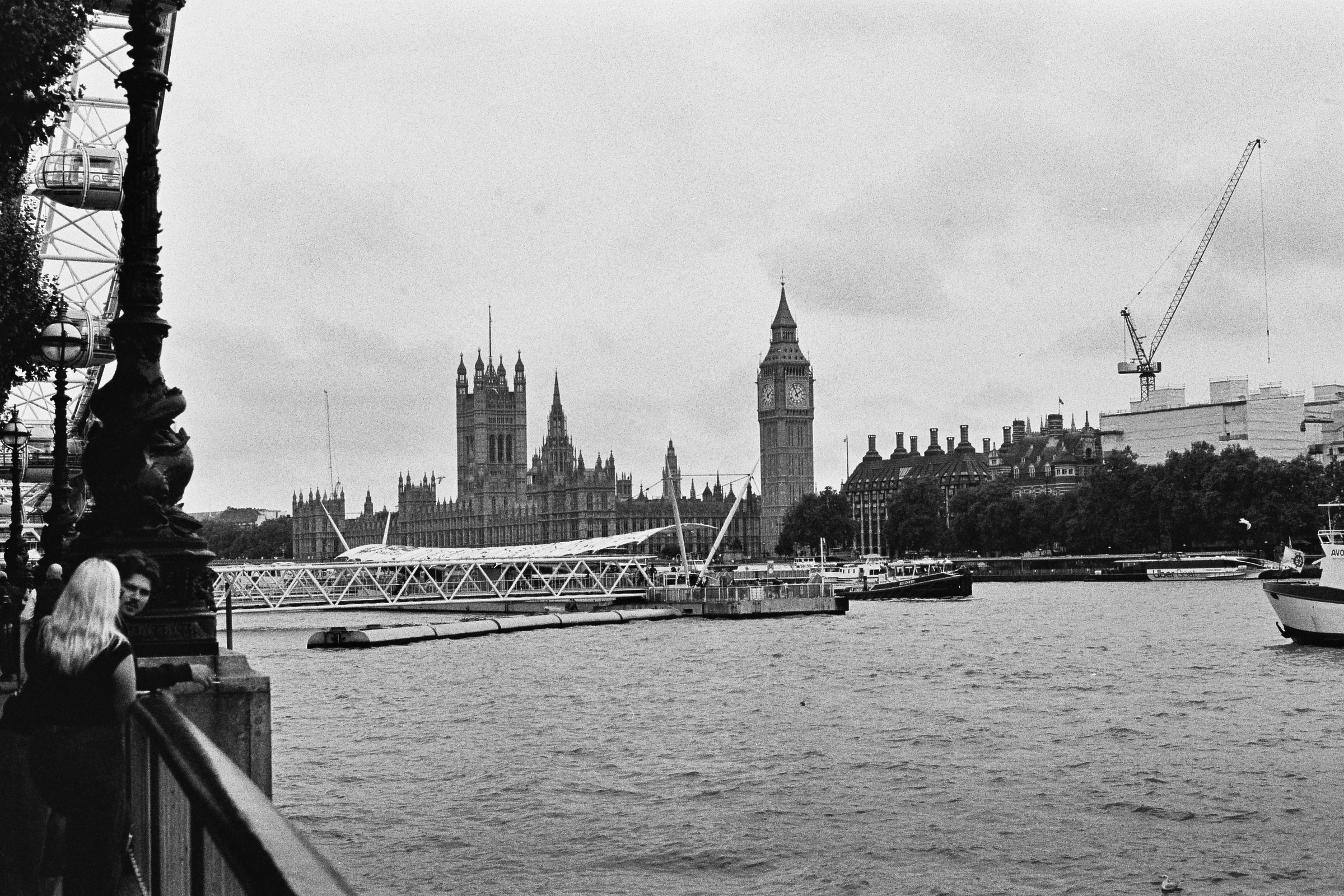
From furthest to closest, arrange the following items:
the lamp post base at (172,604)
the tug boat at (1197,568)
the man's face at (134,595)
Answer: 1. the tug boat at (1197,568)
2. the lamp post base at (172,604)
3. the man's face at (134,595)

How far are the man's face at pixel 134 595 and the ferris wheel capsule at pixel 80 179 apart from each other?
30.2 meters

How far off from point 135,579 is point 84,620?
5.56ft

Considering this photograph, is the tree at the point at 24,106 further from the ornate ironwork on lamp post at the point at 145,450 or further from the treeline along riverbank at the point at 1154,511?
the treeline along riverbank at the point at 1154,511

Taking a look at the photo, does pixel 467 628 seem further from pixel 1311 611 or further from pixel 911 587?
pixel 911 587

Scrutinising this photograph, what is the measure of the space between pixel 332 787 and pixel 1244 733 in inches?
700

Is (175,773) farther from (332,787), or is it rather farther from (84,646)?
(332,787)

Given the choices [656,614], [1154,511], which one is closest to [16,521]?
[656,614]

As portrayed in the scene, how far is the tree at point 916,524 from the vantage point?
170 meters

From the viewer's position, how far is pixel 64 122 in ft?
117

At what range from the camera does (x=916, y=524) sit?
557ft

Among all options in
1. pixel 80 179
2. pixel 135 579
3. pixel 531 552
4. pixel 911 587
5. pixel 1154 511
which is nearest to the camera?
pixel 135 579

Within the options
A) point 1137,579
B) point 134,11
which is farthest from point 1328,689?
point 1137,579

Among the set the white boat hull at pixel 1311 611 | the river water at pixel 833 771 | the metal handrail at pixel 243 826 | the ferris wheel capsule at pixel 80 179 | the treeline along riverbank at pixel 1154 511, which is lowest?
the river water at pixel 833 771

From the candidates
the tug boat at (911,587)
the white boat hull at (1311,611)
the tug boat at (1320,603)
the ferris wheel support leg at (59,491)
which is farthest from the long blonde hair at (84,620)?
the tug boat at (911,587)
